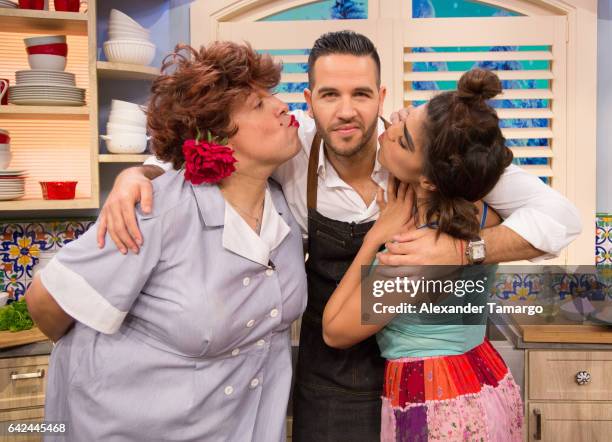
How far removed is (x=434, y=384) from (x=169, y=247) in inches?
28.3

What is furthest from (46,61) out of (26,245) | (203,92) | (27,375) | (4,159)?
(203,92)

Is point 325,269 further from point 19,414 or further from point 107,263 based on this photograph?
point 19,414

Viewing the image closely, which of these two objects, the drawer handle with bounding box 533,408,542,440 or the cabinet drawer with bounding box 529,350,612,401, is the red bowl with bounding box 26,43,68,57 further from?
the drawer handle with bounding box 533,408,542,440

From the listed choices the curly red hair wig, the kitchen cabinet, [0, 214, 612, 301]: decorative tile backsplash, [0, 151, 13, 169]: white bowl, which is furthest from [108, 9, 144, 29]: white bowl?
the kitchen cabinet

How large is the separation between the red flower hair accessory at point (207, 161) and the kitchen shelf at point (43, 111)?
1466 millimetres

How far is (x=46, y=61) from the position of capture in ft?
8.98

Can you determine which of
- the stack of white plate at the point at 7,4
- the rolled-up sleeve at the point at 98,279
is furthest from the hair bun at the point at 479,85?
the stack of white plate at the point at 7,4

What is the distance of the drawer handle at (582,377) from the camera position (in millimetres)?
2723

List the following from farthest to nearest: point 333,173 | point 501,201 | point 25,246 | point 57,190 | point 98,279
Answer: point 25,246
point 57,190
point 333,173
point 501,201
point 98,279

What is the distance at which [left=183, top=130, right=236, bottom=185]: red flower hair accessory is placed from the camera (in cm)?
149

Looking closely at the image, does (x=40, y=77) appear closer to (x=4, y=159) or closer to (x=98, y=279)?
(x=4, y=159)

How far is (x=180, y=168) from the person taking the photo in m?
1.69

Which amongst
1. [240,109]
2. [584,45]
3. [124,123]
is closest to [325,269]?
[240,109]

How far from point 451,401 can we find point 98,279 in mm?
868
